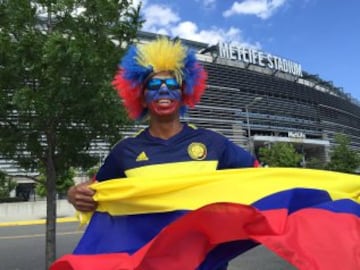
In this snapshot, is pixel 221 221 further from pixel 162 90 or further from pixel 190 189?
pixel 162 90

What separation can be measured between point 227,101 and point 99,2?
52.9 meters

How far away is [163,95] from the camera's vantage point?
117 inches

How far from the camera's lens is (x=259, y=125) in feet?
207

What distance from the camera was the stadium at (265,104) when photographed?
2261 inches

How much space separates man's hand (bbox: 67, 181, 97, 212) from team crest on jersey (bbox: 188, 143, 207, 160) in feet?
2.04

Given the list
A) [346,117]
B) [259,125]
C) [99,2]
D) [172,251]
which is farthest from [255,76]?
[172,251]

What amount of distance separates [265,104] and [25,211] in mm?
43608

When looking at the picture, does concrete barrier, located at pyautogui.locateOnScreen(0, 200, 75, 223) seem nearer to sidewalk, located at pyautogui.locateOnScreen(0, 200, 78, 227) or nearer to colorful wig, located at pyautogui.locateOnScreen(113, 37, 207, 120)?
sidewalk, located at pyautogui.locateOnScreen(0, 200, 78, 227)

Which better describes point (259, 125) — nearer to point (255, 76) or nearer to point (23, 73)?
point (255, 76)

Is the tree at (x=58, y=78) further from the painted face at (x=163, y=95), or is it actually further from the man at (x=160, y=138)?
the painted face at (x=163, y=95)

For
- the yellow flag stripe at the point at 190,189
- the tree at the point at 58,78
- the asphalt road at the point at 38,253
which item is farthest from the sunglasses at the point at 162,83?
the asphalt road at the point at 38,253

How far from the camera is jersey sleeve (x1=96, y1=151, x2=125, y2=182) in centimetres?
298

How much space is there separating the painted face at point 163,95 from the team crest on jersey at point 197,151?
0.25 m

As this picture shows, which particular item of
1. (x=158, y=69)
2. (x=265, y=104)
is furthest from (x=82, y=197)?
(x=265, y=104)
